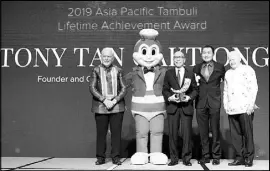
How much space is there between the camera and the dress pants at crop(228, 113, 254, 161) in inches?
145

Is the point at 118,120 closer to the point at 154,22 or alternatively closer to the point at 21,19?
the point at 154,22

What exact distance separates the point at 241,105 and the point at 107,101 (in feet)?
4.60

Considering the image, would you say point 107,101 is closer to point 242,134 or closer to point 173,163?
point 173,163

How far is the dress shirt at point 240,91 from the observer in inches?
144

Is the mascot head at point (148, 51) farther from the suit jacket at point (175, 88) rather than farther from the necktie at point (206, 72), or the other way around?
the necktie at point (206, 72)

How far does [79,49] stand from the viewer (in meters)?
4.89

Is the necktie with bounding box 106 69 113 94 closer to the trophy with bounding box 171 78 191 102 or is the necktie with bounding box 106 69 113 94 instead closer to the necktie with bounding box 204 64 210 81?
the trophy with bounding box 171 78 191 102

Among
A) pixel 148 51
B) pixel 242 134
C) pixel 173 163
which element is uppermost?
pixel 148 51

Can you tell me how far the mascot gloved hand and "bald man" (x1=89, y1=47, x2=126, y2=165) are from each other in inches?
7.1

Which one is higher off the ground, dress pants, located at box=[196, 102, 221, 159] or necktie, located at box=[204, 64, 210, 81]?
necktie, located at box=[204, 64, 210, 81]

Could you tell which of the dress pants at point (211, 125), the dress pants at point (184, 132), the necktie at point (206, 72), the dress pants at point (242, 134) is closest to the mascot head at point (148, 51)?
the necktie at point (206, 72)

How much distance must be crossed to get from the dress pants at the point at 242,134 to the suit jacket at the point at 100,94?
1198mm

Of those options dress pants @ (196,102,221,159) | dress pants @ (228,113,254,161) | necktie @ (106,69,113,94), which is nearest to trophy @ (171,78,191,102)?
dress pants @ (196,102,221,159)

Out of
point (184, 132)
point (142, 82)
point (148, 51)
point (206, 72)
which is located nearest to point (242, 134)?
point (184, 132)
